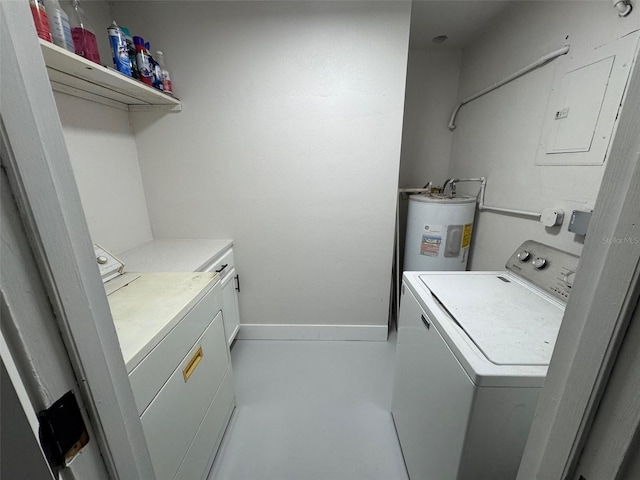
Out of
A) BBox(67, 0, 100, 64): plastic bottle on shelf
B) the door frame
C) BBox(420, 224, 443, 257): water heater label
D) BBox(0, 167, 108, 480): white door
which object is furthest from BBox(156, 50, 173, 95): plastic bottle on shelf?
BBox(420, 224, 443, 257): water heater label

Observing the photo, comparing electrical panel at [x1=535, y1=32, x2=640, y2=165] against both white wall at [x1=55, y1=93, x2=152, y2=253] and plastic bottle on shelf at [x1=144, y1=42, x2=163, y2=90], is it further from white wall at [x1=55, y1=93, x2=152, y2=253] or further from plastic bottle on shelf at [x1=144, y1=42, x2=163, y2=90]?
white wall at [x1=55, y1=93, x2=152, y2=253]

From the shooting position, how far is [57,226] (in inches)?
13.2

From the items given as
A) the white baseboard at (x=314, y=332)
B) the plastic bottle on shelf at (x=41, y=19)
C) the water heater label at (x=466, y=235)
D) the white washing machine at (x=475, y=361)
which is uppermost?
the plastic bottle on shelf at (x=41, y=19)

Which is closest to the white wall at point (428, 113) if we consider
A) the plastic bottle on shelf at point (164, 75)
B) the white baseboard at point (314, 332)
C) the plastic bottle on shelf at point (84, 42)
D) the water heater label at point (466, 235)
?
the water heater label at point (466, 235)

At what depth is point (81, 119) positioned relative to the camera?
1.42 metres

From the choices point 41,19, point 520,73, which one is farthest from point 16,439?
point 520,73

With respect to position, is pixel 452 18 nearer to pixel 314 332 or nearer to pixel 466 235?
pixel 466 235

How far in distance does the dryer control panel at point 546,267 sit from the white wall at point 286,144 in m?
0.80

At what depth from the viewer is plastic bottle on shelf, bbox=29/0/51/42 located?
898 mm

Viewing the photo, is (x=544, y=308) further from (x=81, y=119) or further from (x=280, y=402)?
(x=81, y=119)

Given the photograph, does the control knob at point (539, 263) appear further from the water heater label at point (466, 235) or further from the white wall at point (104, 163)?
the white wall at point (104, 163)

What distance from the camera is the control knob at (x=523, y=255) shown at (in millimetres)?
1329

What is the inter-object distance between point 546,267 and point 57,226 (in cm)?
166

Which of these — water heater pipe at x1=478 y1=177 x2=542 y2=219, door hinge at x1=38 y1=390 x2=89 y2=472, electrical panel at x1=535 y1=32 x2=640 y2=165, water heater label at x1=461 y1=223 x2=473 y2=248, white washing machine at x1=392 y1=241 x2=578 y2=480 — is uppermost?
electrical panel at x1=535 y1=32 x2=640 y2=165
